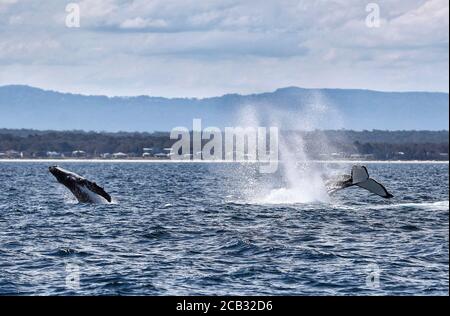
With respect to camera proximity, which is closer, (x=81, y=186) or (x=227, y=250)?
(x=227, y=250)

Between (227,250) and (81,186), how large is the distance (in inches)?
705

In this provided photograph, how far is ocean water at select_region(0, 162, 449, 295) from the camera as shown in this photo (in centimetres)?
2186

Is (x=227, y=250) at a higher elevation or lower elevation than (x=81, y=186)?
lower

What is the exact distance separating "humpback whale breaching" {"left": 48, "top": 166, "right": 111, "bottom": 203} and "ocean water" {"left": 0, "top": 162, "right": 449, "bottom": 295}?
754 mm

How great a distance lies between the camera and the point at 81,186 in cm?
4441

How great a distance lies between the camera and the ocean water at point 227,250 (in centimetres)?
2186

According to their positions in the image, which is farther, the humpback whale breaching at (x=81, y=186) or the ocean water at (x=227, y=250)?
the humpback whale breaching at (x=81, y=186)

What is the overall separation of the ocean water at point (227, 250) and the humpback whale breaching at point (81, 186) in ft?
2.47

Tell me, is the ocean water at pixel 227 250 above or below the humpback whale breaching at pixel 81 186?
below
